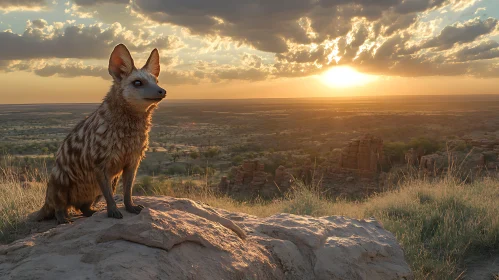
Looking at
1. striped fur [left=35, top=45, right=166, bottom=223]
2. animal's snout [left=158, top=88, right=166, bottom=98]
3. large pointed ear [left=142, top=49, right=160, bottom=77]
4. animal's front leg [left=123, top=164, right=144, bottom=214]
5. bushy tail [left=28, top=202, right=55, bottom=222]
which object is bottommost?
bushy tail [left=28, top=202, right=55, bottom=222]

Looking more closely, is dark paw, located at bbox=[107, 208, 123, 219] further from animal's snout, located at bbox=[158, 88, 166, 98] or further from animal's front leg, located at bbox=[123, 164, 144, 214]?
animal's snout, located at bbox=[158, 88, 166, 98]

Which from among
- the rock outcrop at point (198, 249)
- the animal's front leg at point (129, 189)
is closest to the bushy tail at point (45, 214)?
the rock outcrop at point (198, 249)

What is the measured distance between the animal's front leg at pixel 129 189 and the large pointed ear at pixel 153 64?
1052 millimetres

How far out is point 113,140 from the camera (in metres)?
3.91

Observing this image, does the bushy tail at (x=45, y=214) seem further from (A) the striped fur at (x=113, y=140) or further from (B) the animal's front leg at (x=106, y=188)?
(B) the animal's front leg at (x=106, y=188)

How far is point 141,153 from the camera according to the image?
165 inches

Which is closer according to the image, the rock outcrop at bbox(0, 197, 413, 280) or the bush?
the rock outcrop at bbox(0, 197, 413, 280)

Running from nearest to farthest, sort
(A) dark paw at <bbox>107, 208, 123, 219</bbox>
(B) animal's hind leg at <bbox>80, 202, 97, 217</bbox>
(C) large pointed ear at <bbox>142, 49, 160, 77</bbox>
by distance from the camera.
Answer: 1. (A) dark paw at <bbox>107, 208, 123, 219</bbox>
2. (C) large pointed ear at <bbox>142, 49, 160, 77</bbox>
3. (B) animal's hind leg at <bbox>80, 202, 97, 217</bbox>

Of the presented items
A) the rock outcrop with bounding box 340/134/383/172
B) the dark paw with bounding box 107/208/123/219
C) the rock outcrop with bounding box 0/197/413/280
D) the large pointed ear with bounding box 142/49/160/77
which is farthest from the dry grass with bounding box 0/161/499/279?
the rock outcrop with bounding box 340/134/383/172

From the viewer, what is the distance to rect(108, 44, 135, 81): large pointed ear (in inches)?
156

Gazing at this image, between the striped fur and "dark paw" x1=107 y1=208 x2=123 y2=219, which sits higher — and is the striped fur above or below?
above

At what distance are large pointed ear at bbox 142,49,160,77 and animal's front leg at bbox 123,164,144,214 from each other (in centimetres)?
105

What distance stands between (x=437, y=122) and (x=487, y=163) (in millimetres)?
51975

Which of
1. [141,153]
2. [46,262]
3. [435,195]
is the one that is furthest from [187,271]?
[435,195]
